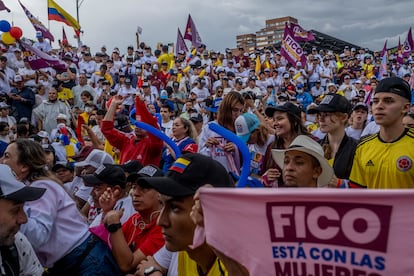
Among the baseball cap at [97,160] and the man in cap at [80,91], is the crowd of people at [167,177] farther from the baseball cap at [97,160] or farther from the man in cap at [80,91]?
the man in cap at [80,91]

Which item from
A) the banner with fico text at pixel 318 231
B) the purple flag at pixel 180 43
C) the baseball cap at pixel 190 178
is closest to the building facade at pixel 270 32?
the purple flag at pixel 180 43

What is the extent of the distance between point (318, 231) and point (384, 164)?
239 cm

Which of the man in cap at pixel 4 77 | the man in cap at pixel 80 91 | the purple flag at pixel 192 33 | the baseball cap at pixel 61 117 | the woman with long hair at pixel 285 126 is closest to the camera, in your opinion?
the woman with long hair at pixel 285 126

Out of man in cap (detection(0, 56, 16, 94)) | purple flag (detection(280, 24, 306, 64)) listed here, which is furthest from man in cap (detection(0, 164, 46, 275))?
purple flag (detection(280, 24, 306, 64))

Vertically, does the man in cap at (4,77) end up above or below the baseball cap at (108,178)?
above

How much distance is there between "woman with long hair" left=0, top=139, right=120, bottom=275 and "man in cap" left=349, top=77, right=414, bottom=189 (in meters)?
2.22

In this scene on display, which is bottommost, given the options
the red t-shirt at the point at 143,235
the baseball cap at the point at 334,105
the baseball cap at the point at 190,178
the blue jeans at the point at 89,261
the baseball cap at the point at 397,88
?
the blue jeans at the point at 89,261

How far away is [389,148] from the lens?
12.2ft

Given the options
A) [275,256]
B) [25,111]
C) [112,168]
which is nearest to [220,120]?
[112,168]

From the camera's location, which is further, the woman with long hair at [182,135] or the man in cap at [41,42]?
the man in cap at [41,42]

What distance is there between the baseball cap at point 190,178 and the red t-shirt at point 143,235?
974mm

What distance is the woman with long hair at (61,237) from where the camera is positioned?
10.4ft

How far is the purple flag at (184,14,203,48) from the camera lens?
22.9 meters

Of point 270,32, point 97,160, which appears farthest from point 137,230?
point 270,32
